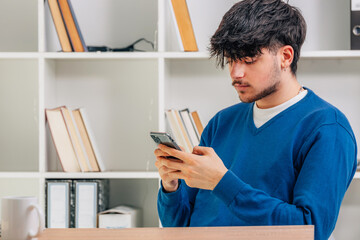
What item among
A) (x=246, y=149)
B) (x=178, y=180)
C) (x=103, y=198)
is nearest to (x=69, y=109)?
(x=103, y=198)

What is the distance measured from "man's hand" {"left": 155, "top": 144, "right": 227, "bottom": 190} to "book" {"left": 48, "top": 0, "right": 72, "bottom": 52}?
96 centimetres

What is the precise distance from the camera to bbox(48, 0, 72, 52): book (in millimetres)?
2020

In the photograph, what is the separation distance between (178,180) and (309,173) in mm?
403

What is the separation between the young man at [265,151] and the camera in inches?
46.8

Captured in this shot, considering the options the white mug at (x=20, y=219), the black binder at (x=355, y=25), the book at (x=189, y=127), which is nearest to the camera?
the white mug at (x=20, y=219)

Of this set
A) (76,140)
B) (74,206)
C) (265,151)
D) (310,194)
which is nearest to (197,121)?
(76,140)

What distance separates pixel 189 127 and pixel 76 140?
47cm

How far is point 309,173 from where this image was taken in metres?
1.19

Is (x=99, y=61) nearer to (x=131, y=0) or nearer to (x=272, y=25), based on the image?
(x=131, y=0)

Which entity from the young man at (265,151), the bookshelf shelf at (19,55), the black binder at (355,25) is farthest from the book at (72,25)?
the black binder at (355,25)

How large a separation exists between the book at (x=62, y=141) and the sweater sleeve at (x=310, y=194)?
102 centimetres

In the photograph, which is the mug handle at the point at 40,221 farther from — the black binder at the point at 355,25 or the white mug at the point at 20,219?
the black binder at the point at 355,25

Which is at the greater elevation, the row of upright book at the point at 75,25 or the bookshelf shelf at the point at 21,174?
the row of upright book at the point at 75,25

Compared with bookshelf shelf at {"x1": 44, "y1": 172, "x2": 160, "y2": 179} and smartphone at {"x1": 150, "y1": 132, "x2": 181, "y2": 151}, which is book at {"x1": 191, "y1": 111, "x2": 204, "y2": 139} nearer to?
bookshelf shelf at {"x1": 44, "y1": 172, "x2": 160, "y2": 179}
